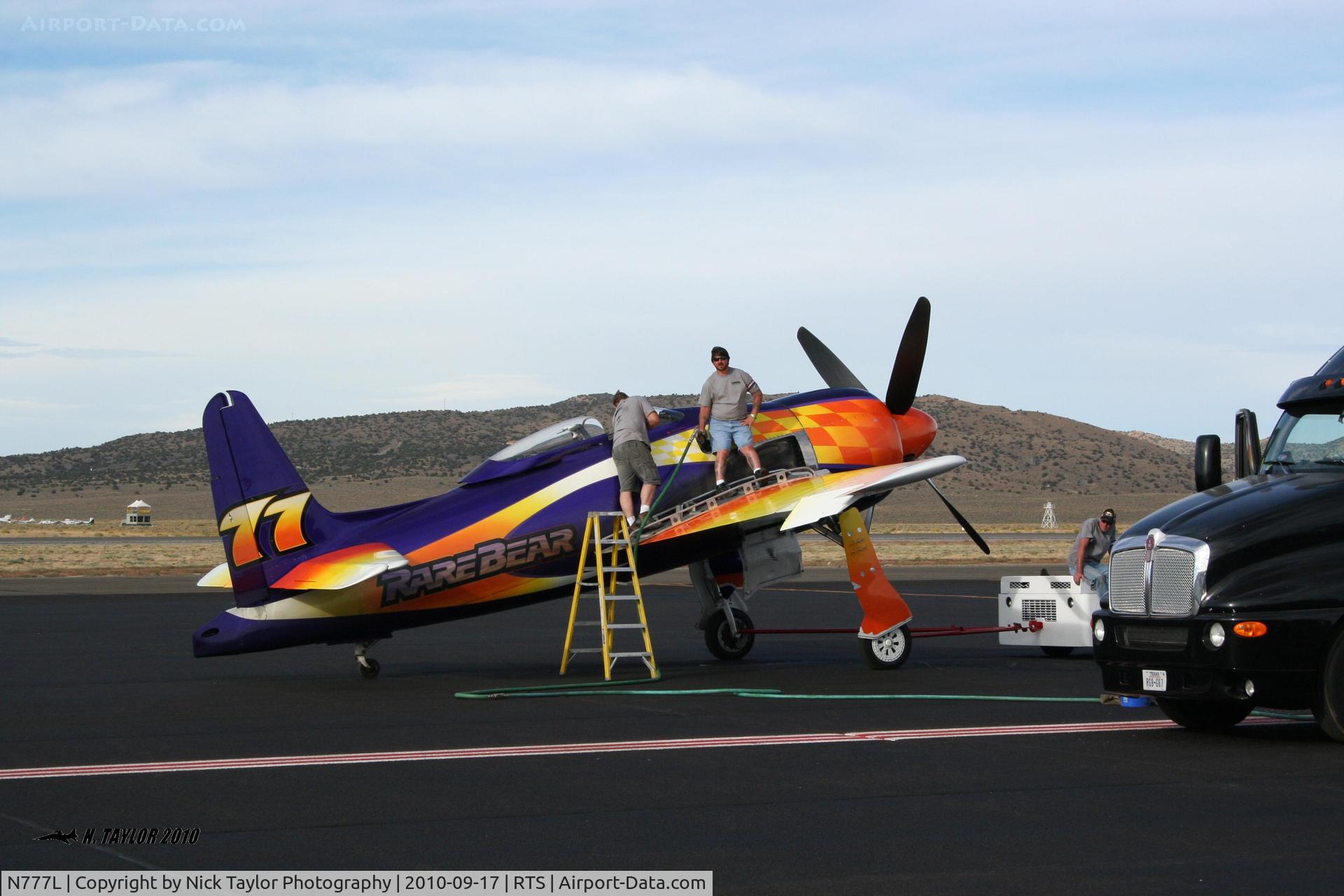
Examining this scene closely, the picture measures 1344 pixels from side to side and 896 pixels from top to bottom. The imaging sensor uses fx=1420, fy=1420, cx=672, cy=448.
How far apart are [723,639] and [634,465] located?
303 centimetres

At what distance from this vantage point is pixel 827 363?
19.1 m

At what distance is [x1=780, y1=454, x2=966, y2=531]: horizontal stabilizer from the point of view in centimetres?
1565

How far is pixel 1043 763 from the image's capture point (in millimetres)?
9633

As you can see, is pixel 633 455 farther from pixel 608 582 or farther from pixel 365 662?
pixel 365 662

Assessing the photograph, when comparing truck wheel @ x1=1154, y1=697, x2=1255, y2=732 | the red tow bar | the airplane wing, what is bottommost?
truck wheel @ x1=1154, y1=697, x2=1255, y2=732

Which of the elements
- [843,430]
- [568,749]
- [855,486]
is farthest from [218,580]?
[843,430]

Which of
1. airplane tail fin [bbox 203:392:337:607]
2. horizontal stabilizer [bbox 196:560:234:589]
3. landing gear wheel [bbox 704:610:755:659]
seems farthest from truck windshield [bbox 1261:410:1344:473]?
horizontal stabilizer [bbox 196:560:234:589]

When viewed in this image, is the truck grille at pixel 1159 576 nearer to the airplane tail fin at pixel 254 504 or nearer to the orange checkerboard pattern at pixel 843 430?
the orange checkerboard pattern at pixel 843 430

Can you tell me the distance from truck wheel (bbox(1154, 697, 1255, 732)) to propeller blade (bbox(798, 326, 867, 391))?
815cm

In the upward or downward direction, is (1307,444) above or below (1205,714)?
above

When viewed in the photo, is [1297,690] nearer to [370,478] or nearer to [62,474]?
[370,478]

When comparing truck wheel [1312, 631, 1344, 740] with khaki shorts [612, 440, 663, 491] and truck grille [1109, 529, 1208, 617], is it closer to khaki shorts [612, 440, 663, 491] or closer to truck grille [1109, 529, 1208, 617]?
truck grille [1109, 529, 1208, 617]

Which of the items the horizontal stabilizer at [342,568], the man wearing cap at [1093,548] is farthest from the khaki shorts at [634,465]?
the man wearing cap at [1093,548]

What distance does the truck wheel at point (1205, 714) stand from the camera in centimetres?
1105
